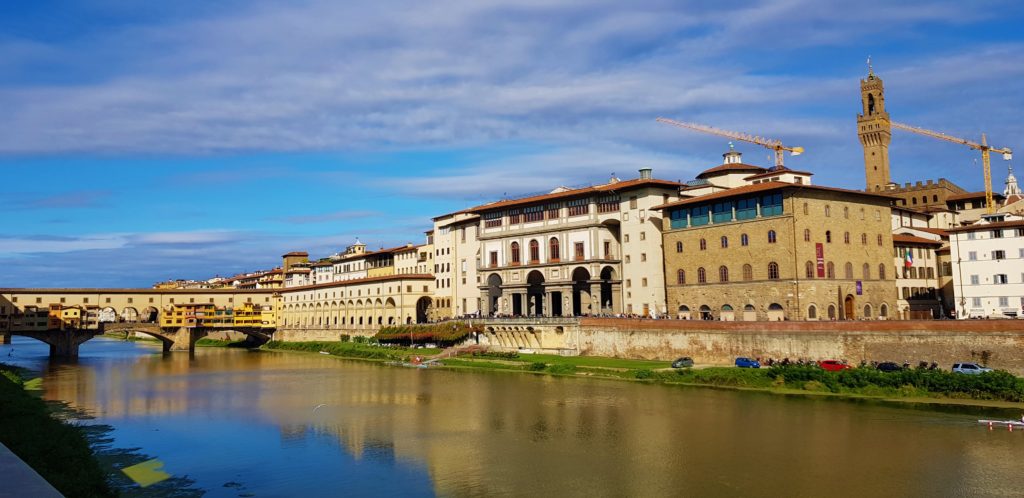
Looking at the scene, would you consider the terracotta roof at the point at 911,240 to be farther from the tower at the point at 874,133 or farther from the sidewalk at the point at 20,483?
the sidewalk at the point at 20,483

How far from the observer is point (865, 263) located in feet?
213

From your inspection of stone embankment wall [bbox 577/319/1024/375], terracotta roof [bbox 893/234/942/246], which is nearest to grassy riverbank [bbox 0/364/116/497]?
→ stone embankment wall [bbox 577/319/1024/375]

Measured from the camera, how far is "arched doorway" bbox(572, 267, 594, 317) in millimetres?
79250

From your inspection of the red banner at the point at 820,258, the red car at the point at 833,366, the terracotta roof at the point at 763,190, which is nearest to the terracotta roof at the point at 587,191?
the terracotta roof at the point at 763,190

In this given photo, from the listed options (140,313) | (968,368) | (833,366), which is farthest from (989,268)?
(140,313)

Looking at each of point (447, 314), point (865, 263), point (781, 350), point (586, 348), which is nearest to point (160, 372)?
point (447, 314)

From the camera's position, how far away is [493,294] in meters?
89.1

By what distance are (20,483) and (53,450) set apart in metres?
13.1

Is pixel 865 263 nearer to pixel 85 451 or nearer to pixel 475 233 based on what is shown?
pixel 475 233

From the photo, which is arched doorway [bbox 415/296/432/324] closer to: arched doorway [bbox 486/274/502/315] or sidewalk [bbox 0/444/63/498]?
arched doorway [bbox 486/274/502/315]

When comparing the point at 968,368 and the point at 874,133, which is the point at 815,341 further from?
the point at 874,133

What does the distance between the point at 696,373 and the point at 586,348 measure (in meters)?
17.6

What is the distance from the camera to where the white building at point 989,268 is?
58750 millimetres

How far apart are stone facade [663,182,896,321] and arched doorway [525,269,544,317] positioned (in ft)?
56.8
